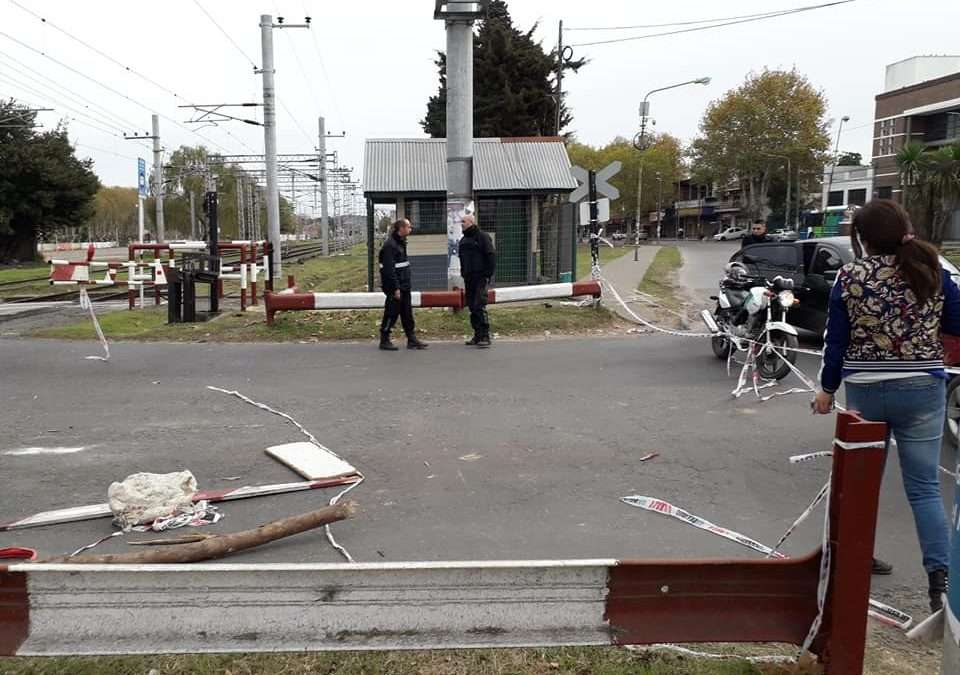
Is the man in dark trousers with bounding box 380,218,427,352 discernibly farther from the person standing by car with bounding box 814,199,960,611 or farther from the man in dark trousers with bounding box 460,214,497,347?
Result: the person standing by car with bounding box 814,199,960,611

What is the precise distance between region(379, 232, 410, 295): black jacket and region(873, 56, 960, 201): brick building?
56.4 metres

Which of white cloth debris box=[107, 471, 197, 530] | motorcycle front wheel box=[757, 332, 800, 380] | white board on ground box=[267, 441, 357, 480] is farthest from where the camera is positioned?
motorcycle front wheel box=[757, 332, 800, 380]

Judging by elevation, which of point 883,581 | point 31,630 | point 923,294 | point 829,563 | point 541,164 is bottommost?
point 883,581

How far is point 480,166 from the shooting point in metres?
19.9

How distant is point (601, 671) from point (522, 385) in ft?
18.2

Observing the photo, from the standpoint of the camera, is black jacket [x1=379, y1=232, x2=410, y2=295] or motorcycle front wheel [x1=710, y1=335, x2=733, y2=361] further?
black jacket [x1=379, y1=232, x2=410, y2=295]

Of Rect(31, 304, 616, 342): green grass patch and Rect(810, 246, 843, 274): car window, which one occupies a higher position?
Rect(810, 246, 843, 274): car window

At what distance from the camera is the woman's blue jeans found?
349 cm

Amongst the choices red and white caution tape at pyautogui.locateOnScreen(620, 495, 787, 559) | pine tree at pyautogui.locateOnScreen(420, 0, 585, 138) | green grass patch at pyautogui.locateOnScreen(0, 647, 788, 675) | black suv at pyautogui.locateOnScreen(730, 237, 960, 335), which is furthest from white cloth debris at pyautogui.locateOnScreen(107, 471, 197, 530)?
pine tree at pyautogui.locateOnScreen(420, 0, 585, 138)

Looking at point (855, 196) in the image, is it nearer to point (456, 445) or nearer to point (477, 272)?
point (477, 272)

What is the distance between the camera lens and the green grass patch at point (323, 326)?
12055mm

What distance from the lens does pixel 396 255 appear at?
1097 cm

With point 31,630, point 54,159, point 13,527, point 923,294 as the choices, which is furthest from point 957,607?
point 54,159

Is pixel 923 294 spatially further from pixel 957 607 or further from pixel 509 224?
pixel 509 224
